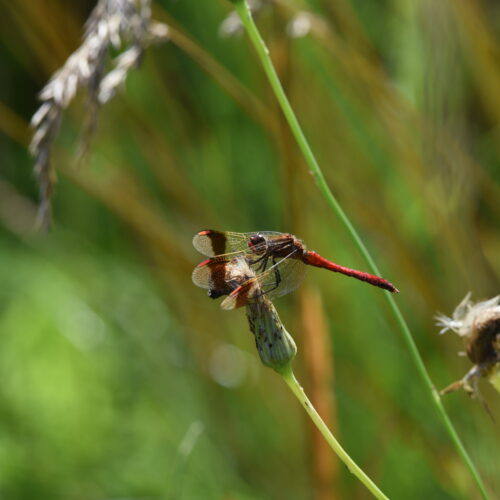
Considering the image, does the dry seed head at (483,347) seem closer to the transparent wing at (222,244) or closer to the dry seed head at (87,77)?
the transparent wing at (222,244)

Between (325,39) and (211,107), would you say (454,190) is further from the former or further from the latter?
(211,107)

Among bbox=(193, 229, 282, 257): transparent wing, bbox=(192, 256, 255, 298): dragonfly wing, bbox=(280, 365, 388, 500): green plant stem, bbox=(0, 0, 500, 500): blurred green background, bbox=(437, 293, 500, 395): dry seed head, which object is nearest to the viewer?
Answer: bbox=(280, 365, 388, 500): green plant stem

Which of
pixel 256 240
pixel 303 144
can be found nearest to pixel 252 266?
pixel 256 240

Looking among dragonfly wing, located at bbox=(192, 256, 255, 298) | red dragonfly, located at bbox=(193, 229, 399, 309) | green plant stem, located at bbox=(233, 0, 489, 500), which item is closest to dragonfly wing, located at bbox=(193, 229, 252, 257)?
red dragonfly, located at bbox=(193, 229, 399, 309)

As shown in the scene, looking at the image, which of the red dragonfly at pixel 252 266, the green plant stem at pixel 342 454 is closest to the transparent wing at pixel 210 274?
the red dragonfly at pixel 252 266

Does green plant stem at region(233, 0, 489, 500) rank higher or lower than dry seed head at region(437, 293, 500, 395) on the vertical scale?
higher

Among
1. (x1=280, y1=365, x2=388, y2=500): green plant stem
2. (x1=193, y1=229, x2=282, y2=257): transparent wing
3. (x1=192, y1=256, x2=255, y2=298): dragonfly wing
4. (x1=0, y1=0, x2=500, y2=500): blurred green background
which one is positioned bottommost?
(x1=0, y1=0, x2=500, y2=500): blurred green background

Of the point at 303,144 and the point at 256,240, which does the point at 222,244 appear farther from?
the point at 303,144

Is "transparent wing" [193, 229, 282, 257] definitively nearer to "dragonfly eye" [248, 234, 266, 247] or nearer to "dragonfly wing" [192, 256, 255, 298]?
"dragonfly eye" [248, 234, 266, 247]
